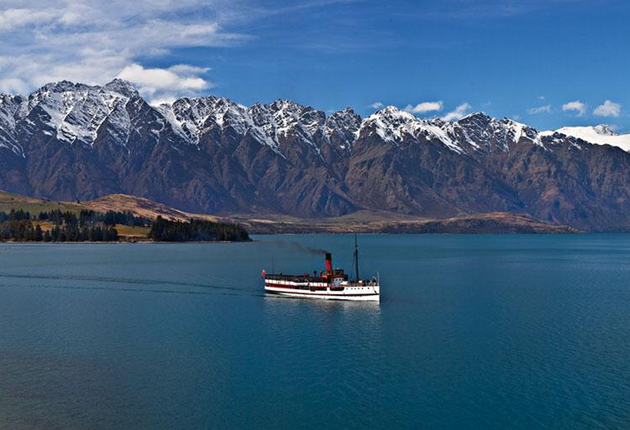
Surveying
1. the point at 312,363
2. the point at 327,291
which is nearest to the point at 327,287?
the point at 327,291

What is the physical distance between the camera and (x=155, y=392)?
A: 241 feet

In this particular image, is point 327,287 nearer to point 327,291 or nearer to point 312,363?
point 327,291

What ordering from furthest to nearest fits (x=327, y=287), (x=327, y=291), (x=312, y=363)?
(x=327, y=287)
(x=327, y=291)
(x=312, y=363)

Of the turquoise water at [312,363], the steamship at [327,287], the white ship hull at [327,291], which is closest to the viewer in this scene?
the turquoise water at [312,363]

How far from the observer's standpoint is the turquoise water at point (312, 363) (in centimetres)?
6706

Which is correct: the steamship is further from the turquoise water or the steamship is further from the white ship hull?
the turquoise water

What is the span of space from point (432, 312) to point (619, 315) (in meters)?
35.9

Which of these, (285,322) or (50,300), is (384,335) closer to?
(285,322)

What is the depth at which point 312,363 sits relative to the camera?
3435 inches

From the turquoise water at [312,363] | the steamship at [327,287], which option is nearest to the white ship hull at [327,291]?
the steamship at [327,287]

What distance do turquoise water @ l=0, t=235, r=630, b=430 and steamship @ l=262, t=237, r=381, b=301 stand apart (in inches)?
168

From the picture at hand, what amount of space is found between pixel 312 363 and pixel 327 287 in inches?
2253

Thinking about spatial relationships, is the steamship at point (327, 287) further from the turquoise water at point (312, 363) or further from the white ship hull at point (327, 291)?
the turquoise water at point (312, 363)

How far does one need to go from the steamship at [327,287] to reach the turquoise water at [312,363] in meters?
4.27
